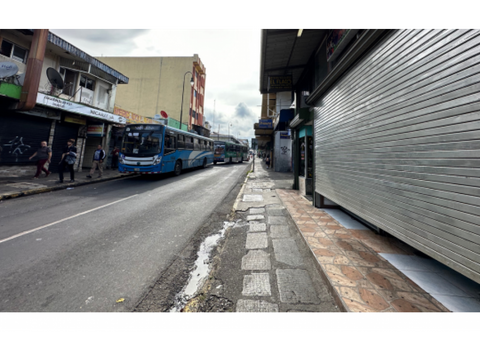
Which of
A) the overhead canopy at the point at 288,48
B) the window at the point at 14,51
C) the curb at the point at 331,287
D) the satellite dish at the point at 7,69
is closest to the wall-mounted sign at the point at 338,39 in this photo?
the overhead canopy at the point at 288,48

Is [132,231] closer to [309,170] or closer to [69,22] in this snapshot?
[69,22]

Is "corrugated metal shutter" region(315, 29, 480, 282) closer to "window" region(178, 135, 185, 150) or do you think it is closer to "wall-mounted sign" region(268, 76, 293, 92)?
"wall-mounted sign" region(268, 76, 293, 92)

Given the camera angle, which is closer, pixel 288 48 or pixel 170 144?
pixel 288 48

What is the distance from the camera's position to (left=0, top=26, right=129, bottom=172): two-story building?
29.9 ft

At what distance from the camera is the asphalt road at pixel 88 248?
2113 mm

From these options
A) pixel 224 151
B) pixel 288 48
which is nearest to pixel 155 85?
pixel 224 151

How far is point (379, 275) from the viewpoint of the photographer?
2447 mm

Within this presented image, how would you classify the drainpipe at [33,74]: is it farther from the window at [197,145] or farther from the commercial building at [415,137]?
the commercial building at [415,137]

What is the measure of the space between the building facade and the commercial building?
31.0m

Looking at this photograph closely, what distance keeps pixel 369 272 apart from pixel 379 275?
0.35 feet

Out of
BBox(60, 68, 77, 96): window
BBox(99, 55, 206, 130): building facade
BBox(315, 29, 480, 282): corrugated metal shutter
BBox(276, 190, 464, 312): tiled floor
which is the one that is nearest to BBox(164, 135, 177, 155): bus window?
BBox(60, 68, 77, 96): window

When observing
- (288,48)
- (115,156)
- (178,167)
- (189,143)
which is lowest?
(178,167)

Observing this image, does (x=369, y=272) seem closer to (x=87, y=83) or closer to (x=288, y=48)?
(x=288, y=48)

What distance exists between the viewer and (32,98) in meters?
9.22
